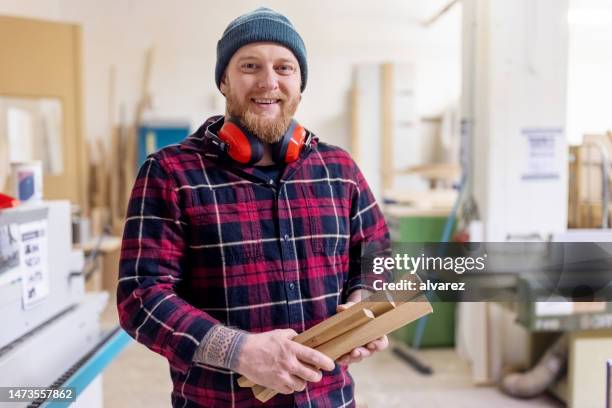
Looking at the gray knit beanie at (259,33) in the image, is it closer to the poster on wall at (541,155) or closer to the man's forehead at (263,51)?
the man's forehead at (263,51)

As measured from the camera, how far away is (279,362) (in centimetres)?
81

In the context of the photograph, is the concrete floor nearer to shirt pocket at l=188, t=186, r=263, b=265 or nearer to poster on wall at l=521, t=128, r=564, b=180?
poster on wall at l=521, t=128, r=564, b=180

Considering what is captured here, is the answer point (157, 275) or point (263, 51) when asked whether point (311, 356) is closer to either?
point (157, 275)

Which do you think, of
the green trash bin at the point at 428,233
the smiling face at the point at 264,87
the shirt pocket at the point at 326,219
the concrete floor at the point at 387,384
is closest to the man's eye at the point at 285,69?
the smiling face at the point at 264,87

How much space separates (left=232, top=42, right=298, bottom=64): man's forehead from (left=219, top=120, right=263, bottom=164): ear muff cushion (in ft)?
0.44

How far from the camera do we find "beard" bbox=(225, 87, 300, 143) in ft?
3.23

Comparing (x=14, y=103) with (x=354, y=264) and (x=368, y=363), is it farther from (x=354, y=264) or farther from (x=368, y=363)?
(x=354, y=264)

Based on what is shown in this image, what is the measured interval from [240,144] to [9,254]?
1.84ft

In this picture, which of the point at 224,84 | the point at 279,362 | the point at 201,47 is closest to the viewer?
the point at 279,362

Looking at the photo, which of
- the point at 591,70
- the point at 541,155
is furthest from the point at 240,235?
the point at 541,155

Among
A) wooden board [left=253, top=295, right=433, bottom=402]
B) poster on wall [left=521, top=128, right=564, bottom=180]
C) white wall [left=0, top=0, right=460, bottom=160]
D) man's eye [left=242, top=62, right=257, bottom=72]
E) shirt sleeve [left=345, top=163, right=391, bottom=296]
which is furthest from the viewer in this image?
white wall [left=0, top=0, right=460, bottom=160]

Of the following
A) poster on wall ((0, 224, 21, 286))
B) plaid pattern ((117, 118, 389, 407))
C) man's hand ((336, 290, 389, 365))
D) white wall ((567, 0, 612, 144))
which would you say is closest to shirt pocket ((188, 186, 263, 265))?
plaid pattern ((117, 118, 389, 407))

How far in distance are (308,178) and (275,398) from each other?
16.7 inches

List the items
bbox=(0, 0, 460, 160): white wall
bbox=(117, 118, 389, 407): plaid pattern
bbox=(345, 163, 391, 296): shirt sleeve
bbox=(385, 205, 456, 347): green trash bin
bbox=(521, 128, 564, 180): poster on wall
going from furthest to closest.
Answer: bbox=(0, 0, 460, 160): white wall → bbox=(385, 205, 456, 347): green trash bin → bbox=(521, 128, 564, 180): poster on wall → bbox=(345, 163, 391, 296): shirt sleeve → bbox=(117, 118, 389, 407): plaid pattern
